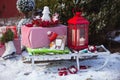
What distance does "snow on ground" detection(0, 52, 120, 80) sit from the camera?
15.0 ft

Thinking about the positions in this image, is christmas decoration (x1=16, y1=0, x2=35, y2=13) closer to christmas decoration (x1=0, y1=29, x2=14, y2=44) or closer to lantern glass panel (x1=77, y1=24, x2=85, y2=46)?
christmas decoration (x1=0, y1=29, x2=14, y2=44)

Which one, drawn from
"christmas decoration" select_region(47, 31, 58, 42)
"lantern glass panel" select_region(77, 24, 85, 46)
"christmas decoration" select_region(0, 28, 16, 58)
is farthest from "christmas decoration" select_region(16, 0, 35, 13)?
"lantern glass panel" select_region(77, 24, 85, 46)

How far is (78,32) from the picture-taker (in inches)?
194

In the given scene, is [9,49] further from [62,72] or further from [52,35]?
[62,72]

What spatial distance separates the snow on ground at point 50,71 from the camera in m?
4.57

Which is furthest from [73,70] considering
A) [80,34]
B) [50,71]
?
[80,34]

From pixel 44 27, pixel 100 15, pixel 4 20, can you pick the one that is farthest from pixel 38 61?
pixel 4 20

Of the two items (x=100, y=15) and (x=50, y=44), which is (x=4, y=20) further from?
(x=50, y=44)

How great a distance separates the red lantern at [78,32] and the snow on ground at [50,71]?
0.41 metres

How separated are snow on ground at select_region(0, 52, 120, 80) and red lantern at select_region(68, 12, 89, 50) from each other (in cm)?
41

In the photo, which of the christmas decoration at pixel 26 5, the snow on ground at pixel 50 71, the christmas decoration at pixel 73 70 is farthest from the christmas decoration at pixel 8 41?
the christmas decoration at pixel 26 5

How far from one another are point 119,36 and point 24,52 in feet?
8.81

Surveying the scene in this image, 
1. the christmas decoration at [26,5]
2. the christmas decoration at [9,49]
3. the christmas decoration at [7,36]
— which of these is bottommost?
the christmas decoration at [9,49]

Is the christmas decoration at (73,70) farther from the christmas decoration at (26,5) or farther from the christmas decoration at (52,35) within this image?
the christmas decoration at (26,5)
